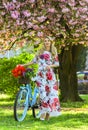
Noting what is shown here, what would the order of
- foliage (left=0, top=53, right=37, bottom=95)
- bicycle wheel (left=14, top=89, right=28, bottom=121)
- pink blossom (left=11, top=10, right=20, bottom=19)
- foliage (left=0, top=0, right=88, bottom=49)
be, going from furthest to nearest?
foliage (left=0, top=53, right=37, bottom=95), foliage (left=0, top=0, right=88, bottom=49), pink blossom (left=11, top=10, right=20, bottom=19), bicycle wheel (left=14, top=89, right=28, bottom=121)

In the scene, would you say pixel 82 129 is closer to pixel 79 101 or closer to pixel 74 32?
pixel 74 32

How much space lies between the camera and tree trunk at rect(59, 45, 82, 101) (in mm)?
18844

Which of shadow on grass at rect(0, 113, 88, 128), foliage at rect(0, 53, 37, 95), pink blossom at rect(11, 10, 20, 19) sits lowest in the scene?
shadow on grass at rect(0, 113, 88, 128)

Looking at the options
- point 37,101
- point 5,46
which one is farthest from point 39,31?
point 5,46

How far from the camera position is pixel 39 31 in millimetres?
11852

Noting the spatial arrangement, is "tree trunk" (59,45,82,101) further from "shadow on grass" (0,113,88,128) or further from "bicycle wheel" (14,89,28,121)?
"bicycle wheel" (14,89,28,121)

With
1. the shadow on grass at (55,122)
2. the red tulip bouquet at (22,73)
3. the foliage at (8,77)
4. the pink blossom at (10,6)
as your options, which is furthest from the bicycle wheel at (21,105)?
the foliage at (8,77)

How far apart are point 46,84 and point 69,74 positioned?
8.41 m

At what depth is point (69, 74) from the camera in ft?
62.3

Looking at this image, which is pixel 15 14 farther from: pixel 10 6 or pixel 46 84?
pixel 46 84

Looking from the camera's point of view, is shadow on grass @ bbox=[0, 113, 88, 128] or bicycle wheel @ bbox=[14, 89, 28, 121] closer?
shadow on grass @ bbox=[0, 113, 88, 128]

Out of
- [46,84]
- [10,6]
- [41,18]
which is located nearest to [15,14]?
[10,6]

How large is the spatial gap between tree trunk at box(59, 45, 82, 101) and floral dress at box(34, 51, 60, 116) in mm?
8159

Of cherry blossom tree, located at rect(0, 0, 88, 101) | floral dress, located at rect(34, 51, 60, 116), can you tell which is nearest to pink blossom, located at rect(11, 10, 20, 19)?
cherry blossom tree, located at rect(0, 0, 88, 101)
